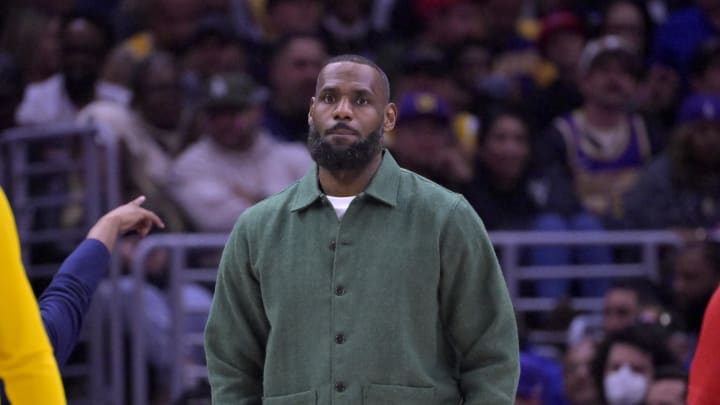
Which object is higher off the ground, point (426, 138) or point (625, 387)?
point (426, 138)

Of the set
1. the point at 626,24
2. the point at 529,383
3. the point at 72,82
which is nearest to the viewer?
the point at 529,383

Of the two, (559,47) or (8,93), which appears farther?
(559,47)

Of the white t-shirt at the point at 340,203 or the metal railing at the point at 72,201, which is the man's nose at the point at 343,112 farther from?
the metal railing at the point at 72,201

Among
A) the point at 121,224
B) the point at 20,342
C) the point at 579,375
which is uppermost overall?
the point at 121,224

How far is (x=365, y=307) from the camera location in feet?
14.3

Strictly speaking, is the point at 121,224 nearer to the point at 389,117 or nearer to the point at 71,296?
the point at 71,296

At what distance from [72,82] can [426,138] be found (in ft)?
7.52

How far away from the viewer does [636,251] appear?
372 inches

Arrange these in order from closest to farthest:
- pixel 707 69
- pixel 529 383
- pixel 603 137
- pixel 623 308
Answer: pixel 529 383 < pixel 623 308 < pixel 603 137 < pixel 707 69

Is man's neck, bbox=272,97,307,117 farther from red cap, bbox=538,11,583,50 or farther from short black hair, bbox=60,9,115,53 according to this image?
red cap, bbox=538,11,583,50

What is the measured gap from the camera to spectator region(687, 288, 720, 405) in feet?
14.2

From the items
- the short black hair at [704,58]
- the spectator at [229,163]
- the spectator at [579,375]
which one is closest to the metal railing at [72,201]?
the spectator at [229,163]

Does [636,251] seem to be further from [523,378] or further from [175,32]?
[175,32]

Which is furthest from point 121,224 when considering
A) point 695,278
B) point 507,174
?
point 507,174
